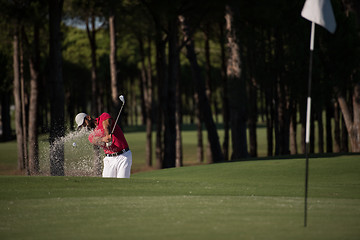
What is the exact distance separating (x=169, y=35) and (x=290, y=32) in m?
6.47

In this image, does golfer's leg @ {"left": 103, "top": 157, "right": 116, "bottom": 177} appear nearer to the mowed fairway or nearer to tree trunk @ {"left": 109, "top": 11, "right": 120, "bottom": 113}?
the mowed fairway

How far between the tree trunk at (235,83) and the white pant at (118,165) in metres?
15.8

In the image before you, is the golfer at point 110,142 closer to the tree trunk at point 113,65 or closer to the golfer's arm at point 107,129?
the golfer's arm at point 107,129

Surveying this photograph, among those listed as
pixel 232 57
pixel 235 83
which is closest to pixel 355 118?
pixel 235 83

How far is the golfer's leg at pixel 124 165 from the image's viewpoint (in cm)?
1312

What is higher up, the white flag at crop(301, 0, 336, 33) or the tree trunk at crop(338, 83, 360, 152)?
the white flag at crop(301, 0, 336, 33)

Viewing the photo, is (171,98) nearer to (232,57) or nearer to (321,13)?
(232,57)

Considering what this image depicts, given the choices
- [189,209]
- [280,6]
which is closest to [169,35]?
[280,6]

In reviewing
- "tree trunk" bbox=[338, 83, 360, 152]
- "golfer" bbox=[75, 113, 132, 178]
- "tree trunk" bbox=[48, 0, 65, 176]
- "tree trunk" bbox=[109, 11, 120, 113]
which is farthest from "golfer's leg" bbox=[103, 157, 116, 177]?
"tree trunk" bbox=[338, 83, 360, 152]

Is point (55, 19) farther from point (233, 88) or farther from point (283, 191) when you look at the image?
point (283, 191)

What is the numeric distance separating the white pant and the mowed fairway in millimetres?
510

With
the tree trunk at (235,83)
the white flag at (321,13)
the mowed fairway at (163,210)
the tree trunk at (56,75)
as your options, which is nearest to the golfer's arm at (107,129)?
the mowed fairway at (163,210)

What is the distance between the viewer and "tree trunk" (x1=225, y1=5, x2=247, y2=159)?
94.9ft

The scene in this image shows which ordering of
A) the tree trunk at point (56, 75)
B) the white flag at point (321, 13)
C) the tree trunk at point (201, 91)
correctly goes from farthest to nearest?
the tree trunk at point (201, 91) < the tree trunk at point (56, 75) < the white flag at point (321, 13)
